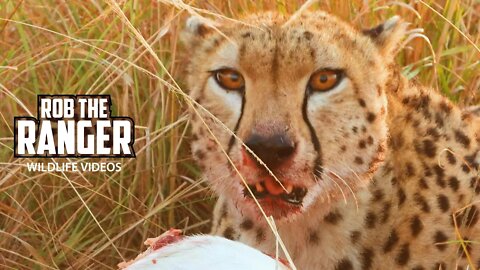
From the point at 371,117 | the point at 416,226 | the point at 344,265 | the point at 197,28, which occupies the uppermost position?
the point at 197,28

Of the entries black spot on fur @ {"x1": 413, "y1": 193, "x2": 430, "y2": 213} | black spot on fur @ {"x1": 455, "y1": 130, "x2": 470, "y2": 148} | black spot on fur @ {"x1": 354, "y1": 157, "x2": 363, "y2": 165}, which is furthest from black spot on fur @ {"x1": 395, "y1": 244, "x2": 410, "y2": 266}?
black spot on fur @ {"x1": 455, "y1": 130, "x2": 470, "y2": 148}

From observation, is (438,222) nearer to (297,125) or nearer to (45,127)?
(297,125)

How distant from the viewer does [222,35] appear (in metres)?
2.72

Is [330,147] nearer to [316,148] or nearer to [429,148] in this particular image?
[316,148]

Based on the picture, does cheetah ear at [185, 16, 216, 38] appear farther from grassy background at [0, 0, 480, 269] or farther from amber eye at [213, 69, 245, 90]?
grassy background at [0, 0, 480, 269]

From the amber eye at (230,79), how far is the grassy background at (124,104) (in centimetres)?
41

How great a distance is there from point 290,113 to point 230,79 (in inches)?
7.9

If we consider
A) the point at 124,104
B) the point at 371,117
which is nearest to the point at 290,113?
the point at 371,117

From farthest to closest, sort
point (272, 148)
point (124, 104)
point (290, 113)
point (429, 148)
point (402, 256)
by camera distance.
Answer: point (124, 104) < point (429, 148) < point (402, 256) < point (290, 113) < point (272, 148)

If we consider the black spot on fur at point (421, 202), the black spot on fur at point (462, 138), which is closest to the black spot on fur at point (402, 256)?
the black spot on fur at point (421, 202)

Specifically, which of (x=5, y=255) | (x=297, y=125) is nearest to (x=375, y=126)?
(x=297, y=125)

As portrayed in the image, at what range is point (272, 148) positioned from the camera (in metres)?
2.44

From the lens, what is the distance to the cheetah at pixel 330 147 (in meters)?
2.55

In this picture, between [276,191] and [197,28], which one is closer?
[276,191]
